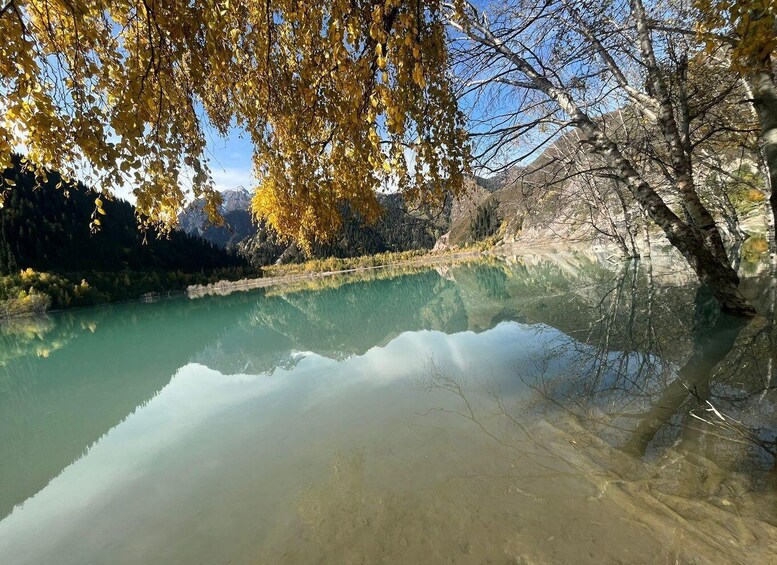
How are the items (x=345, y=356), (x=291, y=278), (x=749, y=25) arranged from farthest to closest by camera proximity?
(x=291, y=278) → (x=345, y=356) → (x=749, y=25)

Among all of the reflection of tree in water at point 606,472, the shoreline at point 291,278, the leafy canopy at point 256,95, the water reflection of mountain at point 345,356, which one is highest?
the leafy canopy at point 256,95

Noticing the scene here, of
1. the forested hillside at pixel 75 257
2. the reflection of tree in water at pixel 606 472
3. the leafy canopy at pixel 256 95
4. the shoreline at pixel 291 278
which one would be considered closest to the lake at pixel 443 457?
the reflection of tree in water at pixel 606 472

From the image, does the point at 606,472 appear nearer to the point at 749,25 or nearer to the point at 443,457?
the point at 443,457

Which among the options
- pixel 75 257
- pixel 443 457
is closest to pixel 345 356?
pixel 443 457

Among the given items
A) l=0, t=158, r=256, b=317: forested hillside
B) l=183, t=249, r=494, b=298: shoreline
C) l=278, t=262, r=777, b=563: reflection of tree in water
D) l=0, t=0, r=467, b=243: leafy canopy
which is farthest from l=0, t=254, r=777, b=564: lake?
→ l=183, t=249, r=494, b=298: shoreline

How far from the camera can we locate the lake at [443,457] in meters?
3.00

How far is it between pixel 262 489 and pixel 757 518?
15.1 ft

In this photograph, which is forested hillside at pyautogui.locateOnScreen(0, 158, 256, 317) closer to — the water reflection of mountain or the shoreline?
the shoreline

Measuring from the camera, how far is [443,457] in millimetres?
4371

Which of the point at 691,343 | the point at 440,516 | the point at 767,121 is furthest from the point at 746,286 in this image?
the point at 440,516

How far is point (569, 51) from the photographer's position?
7.93m

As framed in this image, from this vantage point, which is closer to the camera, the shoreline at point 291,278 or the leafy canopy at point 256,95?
the leafy canopy at point 256,95

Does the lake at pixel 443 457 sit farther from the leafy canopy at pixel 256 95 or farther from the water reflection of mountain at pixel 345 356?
the leafy canopy at pixel 256 95

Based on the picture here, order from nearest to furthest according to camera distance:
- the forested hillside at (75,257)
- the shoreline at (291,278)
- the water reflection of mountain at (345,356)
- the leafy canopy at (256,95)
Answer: the leafy canopy at (256,95)
the water reflection of mountain at (345,356)
the forested hillside at (75,257)
the shoreline at (291,278)
